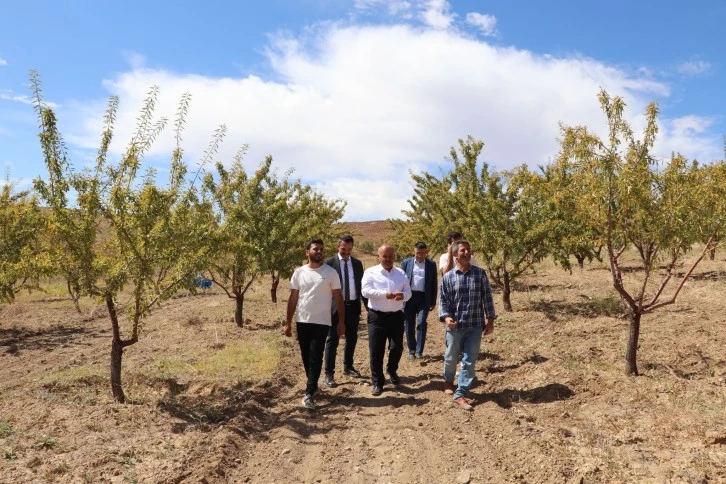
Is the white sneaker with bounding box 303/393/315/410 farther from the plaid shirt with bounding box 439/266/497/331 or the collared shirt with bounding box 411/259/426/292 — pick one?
the collared shirt with bounding box 411/259/426/292

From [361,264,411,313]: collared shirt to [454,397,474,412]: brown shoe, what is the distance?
51.5 inches

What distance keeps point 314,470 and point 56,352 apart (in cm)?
930

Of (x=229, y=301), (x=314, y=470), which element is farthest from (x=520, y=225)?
(x=229, y=301)

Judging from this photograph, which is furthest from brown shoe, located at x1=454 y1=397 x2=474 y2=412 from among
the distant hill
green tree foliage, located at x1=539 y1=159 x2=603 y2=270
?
the distant hill

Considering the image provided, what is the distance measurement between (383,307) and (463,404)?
1.48 metres

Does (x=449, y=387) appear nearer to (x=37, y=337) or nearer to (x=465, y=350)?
(x=465, y=350)

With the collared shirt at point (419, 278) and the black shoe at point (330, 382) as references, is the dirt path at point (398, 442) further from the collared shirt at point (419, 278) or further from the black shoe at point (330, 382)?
the collared shirt at point (419, 278)

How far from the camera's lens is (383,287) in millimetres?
6395

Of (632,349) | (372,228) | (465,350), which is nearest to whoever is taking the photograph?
(465,350)

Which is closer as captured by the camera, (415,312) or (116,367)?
(116,367)

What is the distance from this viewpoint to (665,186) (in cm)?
620

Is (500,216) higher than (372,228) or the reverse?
the reverse

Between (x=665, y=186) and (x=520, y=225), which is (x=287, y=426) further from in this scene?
(x=520, y=225)

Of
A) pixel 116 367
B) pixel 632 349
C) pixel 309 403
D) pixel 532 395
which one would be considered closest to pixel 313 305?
pixel 309 403
